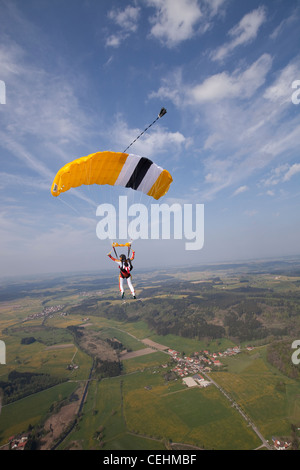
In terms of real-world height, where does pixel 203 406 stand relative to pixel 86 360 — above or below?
above

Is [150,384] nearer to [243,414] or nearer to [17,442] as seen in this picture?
[243,414]

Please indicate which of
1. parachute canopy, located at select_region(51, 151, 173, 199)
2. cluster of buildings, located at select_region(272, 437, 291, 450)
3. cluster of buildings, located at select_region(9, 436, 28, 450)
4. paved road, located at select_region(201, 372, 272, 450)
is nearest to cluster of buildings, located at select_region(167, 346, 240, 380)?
paved road, located at select_region(201, 372, 272, 450)

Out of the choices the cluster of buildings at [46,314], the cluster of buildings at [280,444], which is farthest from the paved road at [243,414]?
the cluster of buildings at [46,314]

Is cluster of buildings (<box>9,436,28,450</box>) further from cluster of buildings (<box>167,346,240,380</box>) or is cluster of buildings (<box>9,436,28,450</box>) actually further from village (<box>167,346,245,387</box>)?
cluster of buildings (<box>167,346,240,380</box>)

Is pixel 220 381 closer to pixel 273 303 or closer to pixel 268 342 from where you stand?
pixel 268 342

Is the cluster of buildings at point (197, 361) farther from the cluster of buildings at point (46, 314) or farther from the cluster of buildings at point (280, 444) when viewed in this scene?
the cluster of buildings at point (46, 314)
